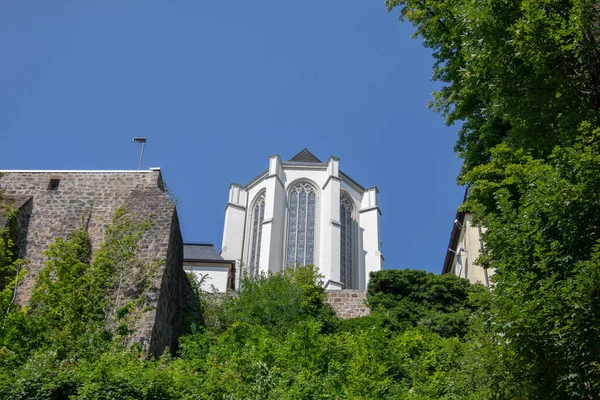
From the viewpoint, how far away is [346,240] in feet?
144

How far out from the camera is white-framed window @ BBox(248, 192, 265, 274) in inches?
1718

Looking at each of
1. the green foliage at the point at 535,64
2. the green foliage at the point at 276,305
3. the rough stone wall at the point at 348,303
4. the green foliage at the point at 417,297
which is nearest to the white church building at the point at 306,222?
the rough stone wall at the point at 348,303

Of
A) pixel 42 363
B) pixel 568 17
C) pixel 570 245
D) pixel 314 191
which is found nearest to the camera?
pixel 570 245

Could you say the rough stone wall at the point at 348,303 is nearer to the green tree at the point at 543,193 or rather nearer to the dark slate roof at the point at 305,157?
the green tree at the point at 543,193

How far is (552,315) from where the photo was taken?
7254 mm

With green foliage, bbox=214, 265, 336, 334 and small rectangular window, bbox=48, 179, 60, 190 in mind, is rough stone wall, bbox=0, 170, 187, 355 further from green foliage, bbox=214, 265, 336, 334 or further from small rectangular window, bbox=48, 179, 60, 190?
green foliage, bbox=214, 265, 336, 334

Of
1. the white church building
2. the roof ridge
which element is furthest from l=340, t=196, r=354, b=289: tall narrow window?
the roof ridge

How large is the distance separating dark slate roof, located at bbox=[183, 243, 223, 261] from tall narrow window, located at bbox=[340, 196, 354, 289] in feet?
41.2

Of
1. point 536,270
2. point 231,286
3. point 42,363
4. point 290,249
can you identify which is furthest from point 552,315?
point 290,249

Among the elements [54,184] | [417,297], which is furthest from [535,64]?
[54,184]

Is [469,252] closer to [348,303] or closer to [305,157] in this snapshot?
[348,303]

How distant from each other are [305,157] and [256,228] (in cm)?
898

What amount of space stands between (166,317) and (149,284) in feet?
3.24

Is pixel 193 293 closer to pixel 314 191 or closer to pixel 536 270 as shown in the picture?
pixel 536 270
